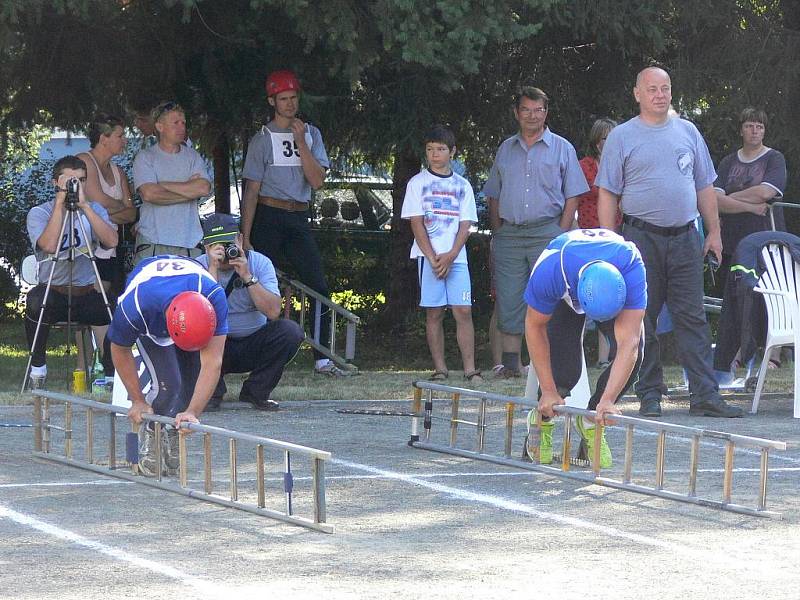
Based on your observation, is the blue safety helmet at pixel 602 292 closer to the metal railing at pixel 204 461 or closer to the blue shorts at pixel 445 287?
the metal railing at pixel 204 461

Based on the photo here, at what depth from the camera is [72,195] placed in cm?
1055

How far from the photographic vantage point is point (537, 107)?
11.4 m

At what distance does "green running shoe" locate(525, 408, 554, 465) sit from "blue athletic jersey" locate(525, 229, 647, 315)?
0.96m

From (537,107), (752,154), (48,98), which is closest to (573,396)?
(537,107)

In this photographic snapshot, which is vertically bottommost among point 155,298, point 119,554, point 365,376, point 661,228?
point 119,554

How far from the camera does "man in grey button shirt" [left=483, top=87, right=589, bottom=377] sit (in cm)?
1149

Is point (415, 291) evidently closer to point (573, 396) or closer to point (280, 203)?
point (280, 203)

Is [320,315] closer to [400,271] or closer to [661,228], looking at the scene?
[661,228]

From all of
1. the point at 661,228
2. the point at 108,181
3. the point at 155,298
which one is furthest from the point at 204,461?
the point at 108,181

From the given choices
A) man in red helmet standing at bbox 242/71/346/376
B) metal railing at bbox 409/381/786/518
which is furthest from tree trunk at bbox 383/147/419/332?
metal railing at bbox 409/381/786/518

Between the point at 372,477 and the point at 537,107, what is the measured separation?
4517 millimetres

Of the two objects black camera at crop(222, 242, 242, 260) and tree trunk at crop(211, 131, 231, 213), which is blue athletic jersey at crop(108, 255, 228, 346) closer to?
black camera at crop(222, 242, 242, 260)

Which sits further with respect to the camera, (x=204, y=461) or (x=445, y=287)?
(x=445, y=287)

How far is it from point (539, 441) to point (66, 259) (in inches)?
169
